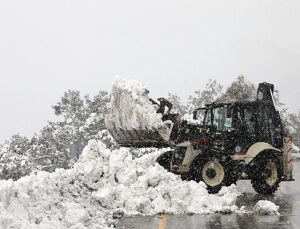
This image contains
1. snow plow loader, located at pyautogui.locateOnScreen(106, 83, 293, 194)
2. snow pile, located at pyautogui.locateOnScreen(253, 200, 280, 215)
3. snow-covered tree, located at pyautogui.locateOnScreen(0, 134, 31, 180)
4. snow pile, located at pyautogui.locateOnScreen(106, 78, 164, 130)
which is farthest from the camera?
snow-covered tree, located at pyautogui.locateOnScreen(0, 134, 31, 180)

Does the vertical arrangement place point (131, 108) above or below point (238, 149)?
above

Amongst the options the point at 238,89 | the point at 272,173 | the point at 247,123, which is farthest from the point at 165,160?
the point at 238,89

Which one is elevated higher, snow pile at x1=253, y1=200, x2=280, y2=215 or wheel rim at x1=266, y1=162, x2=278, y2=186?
wheel rim at x1=266, y1=162, x2=278, y2=186

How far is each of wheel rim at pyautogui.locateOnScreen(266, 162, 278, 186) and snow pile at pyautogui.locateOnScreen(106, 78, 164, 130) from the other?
3.24 meters

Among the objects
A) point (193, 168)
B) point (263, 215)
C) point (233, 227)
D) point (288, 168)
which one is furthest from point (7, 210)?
point (288, 168)

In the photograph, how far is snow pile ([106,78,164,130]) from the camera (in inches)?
545

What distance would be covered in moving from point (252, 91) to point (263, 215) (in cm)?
3491

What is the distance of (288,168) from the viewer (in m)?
14.1

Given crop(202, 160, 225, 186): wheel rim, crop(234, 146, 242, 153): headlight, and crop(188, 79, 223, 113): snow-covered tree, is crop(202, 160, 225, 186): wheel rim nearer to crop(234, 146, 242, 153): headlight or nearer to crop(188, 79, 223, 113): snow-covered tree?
crop(234, 146, 242, 153): headlight

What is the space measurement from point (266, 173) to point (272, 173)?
0.26 m

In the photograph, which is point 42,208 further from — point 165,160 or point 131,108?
point 165,160

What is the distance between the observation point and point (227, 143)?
13539 mm

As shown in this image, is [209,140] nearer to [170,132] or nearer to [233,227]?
[170,132]

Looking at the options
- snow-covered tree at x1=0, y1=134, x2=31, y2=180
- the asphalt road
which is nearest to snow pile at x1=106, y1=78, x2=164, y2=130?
the asphalt road
